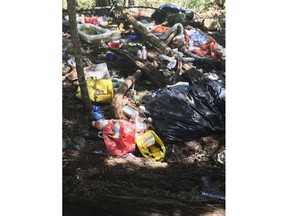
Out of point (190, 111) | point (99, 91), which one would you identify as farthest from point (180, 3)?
point (99, 91)

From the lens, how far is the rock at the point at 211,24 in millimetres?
3223

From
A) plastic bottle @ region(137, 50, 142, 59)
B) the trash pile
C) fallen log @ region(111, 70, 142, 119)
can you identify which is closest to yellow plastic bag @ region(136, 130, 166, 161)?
the trash pile

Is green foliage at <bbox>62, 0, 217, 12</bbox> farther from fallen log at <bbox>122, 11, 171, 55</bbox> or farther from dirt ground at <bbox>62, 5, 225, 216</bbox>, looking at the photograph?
dirt ground at <bbox>62, 5, 225, 216</bbox>

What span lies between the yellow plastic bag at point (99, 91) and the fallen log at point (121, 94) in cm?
6

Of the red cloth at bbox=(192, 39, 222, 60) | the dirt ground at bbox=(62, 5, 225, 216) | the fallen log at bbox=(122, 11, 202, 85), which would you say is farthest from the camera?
the fallen log at bbox=(122, 11, 202, 85)

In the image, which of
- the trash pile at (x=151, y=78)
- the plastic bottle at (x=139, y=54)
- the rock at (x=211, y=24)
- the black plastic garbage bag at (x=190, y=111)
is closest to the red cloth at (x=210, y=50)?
the trash pile at (x=151, y=78)

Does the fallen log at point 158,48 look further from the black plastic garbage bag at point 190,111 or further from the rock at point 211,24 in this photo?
the rock at point 211,24

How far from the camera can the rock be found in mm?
3223

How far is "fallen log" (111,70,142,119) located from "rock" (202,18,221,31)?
0.75m

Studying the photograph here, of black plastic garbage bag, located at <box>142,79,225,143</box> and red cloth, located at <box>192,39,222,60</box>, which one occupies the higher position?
red cloth, located at <box>192,39,222,60</box>

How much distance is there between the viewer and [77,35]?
339 cm
